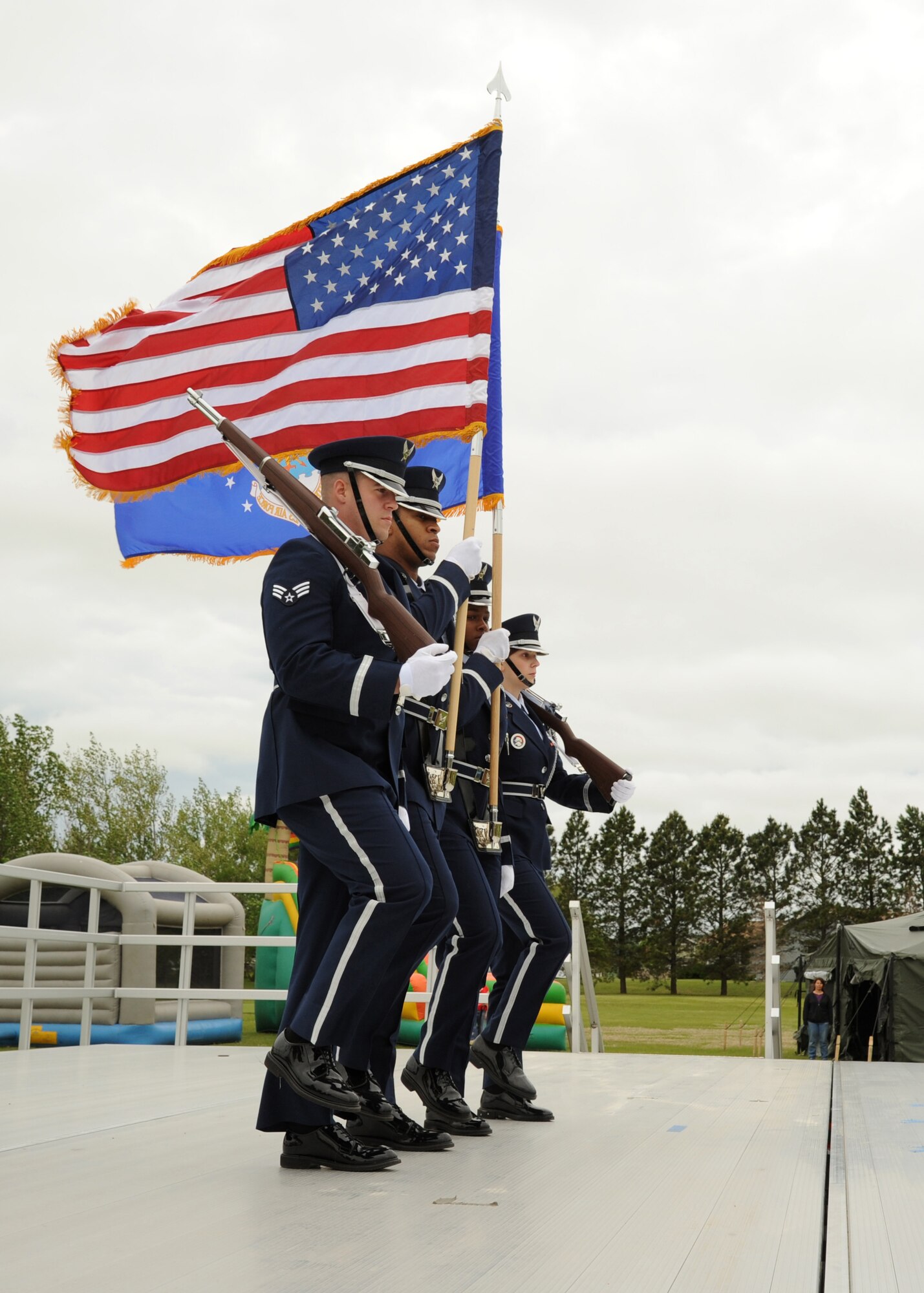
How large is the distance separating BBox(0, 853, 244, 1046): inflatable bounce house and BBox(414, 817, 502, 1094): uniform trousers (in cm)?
451

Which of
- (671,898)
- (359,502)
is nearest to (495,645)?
(359,502)

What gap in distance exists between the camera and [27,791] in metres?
50.7

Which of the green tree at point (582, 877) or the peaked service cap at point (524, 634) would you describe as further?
the green tree at point (582, 877)

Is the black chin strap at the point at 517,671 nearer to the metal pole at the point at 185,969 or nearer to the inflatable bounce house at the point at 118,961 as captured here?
the inflatable bounce house at the point at 118,961

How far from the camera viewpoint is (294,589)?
335cm

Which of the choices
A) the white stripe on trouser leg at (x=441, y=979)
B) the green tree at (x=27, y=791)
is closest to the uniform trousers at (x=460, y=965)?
the white stripe on trouser leg at (x=441, y=979)

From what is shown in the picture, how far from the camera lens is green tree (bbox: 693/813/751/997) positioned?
73312 mm

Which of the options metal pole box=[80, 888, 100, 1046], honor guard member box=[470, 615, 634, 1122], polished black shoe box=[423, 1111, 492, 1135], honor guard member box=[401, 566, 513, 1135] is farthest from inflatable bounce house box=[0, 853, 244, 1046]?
polished black shoe box=[423, 1111, 492, 1135]

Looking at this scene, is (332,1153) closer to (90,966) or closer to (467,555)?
(467,555)

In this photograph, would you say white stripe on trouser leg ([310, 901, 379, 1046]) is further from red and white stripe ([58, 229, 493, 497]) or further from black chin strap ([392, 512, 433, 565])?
red and white stripe ([58, 229, 493, 497])

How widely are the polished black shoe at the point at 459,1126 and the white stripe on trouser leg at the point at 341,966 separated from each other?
916 millimetres

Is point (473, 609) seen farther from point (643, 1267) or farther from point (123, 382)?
point (643, 1267)

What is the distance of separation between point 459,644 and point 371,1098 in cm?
140

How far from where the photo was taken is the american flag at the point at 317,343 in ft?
18.0
